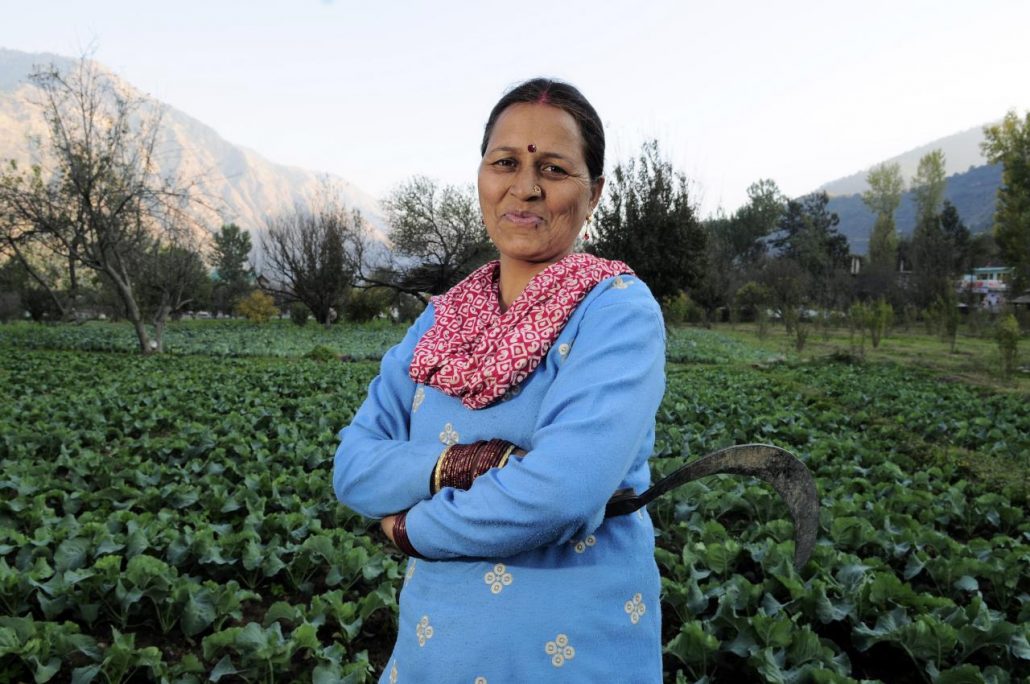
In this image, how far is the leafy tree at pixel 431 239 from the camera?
3769 centimetres

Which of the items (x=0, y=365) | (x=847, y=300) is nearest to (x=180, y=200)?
(x=0, y=365)

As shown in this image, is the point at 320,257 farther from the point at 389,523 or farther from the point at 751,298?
the point at 389,523

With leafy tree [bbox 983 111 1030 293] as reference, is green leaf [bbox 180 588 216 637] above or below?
below

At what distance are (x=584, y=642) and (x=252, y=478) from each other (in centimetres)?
454

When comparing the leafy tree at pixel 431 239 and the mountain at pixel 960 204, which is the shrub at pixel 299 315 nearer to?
the leafy tree at pixel 431 239

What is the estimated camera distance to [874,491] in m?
5.61

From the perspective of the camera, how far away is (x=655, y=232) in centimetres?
2423

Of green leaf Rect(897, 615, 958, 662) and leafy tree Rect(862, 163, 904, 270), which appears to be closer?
green leaf Rect(897, 615, 958, 662)

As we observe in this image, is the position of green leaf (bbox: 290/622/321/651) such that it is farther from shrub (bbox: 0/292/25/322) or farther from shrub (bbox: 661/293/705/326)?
shrub (bbox: 0/292/25/322)

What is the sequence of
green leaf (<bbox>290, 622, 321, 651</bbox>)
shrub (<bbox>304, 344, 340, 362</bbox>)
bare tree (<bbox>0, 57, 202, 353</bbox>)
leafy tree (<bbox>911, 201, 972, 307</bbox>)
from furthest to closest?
leafy tree (<bbox>911, 201, 972, 307</bbox>) < shrub (<bbox>304, 344, 340, 362</bbox>) < bare tree (<bbox>0, 57, 202, 353</bbox>) < green leaf (<bbox>290, 622, 321, 651</bbox>)

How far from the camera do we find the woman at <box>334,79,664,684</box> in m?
1.09

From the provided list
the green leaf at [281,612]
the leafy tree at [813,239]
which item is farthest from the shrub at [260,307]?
the green leaf at [281,612]

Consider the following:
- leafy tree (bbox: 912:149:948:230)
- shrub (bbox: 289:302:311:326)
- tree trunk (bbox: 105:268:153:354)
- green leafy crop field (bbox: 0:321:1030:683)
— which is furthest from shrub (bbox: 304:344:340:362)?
leafy tree (bbox: 912:149:948:230)

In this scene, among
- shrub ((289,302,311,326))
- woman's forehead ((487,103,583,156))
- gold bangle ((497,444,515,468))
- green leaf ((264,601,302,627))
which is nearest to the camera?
gold bangle ((497,444,515,468))
